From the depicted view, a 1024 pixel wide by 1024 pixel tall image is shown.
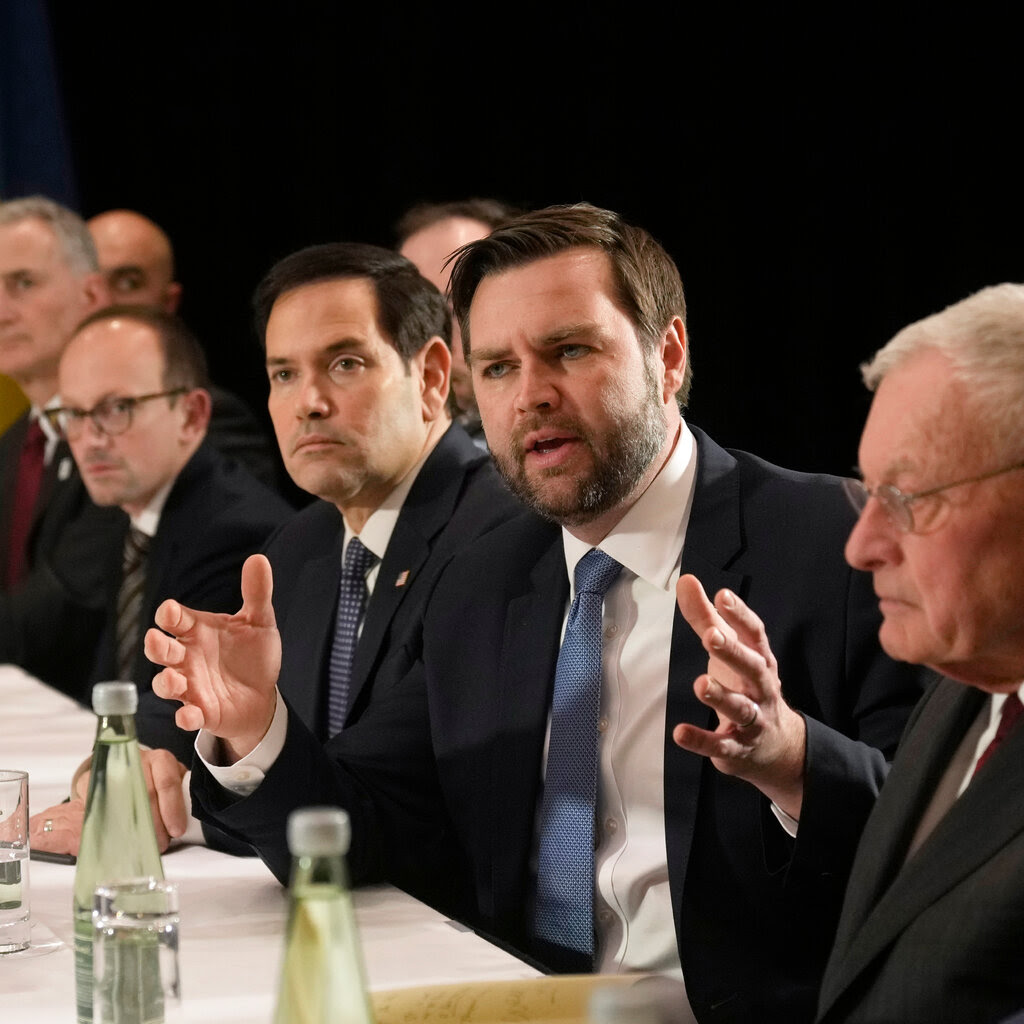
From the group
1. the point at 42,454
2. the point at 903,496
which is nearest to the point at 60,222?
the point at 42,454

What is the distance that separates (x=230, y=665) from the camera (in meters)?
1.83

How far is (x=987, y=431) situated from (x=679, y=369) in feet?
3.18

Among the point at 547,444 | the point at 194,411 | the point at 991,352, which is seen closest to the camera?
the point at 991,352

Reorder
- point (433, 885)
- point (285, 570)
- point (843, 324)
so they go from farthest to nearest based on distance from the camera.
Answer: point (843, 324), point (285, 570), point (433, 885)

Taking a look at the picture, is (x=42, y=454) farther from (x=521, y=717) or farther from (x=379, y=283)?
(x=521, y=717)

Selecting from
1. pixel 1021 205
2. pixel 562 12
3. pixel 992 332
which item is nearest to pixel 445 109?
pixel 562 12

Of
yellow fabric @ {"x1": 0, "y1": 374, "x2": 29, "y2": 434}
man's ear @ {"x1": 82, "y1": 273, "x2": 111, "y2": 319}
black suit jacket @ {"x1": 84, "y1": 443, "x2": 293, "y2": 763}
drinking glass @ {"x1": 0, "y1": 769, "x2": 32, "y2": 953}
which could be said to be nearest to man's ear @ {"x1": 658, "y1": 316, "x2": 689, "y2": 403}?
drinking glass @ {"x1": 0, "y1": 769, "x2": 32, "y2": 953}

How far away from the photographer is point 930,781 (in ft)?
5.05

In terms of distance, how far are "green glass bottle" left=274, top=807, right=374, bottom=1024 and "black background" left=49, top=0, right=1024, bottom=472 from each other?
3768mm

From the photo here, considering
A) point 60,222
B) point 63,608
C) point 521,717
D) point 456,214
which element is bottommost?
point 63,608

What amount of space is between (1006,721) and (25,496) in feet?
12.5

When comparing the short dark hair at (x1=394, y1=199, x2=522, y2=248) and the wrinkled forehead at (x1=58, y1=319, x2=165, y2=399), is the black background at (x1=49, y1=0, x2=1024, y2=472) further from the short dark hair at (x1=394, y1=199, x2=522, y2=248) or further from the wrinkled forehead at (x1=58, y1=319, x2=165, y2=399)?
the wrinkled forehead at (x1=58, y1=319, x2=165, y2=399)

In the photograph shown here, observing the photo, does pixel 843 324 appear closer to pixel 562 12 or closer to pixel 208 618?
pixel 562 12

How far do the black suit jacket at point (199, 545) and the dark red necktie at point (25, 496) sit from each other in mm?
907
